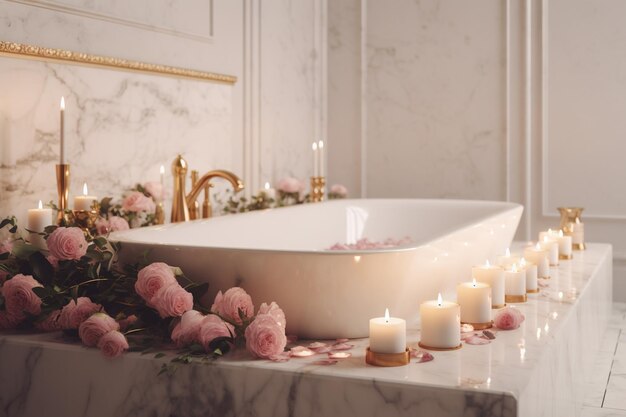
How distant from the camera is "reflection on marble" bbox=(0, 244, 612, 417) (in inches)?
52.6

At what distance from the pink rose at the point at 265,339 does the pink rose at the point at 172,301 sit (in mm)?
163

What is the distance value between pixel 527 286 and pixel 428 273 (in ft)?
1.80

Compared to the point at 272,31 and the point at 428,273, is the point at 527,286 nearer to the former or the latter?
the point at 428,273

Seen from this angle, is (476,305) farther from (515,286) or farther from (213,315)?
(213,315)

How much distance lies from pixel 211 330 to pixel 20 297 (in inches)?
17.8

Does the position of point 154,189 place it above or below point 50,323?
above

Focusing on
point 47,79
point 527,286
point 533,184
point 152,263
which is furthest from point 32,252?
point 533,184

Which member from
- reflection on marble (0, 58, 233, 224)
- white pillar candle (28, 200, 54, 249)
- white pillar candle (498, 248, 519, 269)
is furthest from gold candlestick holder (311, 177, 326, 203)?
white pillar candle (28, 200, 54, 249)

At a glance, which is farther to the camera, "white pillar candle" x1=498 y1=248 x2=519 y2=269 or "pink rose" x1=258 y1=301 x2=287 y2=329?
"white pillar candle" x1=498 y1=248 x2=519 y2=269

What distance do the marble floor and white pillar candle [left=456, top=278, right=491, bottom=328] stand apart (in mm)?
529

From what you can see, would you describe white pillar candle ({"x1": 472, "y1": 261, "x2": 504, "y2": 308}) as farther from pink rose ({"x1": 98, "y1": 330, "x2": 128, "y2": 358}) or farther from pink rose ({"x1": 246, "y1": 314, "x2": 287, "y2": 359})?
pink rose ({"x1": 98, "y1": 330, "x2": 128, "y2": 358})

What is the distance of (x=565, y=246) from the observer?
10.2 feet

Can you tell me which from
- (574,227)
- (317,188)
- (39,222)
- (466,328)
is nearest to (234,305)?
Result: (466,328)

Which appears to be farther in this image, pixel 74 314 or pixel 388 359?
pixel 74 314
